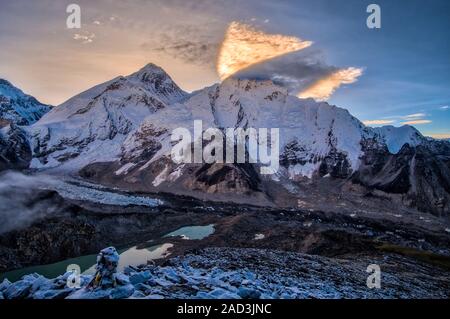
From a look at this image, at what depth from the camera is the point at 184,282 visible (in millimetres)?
19719

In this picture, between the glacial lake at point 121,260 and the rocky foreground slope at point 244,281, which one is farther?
the glacial lake at point 121,260

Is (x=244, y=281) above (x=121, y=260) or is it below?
above

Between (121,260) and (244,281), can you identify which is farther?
(121,260)

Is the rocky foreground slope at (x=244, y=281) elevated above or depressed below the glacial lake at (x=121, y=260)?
above

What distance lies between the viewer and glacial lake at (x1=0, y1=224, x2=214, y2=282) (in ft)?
180

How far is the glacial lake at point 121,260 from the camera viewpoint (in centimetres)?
5497

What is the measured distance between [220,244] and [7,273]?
120 feet

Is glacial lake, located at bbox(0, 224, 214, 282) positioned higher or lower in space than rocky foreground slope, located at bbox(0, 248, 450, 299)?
lower

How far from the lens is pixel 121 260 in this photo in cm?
6506

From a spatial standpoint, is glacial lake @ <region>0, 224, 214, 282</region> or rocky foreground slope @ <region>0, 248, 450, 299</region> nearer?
rocky foreground slope @ <region>0, 248, 450, 299</region>
